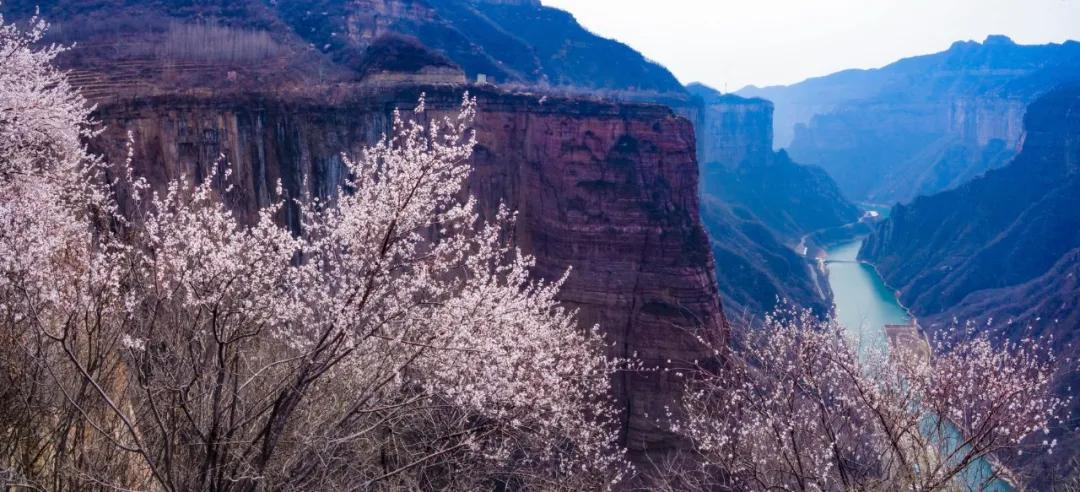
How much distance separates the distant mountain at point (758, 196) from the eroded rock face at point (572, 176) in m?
35.7

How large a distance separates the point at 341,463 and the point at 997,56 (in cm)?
19091

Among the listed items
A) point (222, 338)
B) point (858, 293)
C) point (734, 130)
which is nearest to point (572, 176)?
point (222, 338)

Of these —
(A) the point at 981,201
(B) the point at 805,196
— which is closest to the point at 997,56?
(B) the point at 805,196

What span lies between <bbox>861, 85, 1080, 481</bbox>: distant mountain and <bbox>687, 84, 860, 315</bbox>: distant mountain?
995 cm

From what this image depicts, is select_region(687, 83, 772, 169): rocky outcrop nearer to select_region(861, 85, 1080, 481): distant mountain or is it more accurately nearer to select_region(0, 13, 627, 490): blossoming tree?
select_region(861, 85, 1080, 481): distant mountain

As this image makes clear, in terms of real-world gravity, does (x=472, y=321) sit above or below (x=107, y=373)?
above

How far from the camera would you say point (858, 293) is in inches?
2921

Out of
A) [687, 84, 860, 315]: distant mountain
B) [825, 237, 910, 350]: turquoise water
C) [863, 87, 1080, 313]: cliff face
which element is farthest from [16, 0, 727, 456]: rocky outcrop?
[863, 87, 1080, 313]: cliff face

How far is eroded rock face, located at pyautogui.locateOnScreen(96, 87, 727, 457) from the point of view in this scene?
24172mm

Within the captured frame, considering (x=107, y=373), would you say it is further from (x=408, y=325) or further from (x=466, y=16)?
(x=466, y=16)

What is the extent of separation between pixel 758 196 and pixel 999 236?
34449 millimetres

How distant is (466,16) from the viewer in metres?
73.8

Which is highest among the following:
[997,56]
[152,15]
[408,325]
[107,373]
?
[997,56]

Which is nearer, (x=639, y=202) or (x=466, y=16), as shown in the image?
(x=639, y=202)
